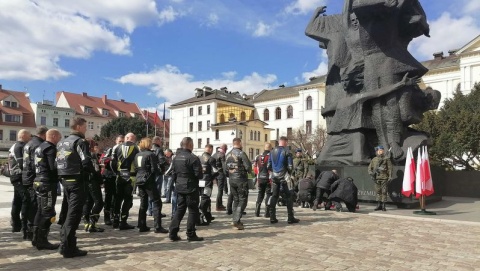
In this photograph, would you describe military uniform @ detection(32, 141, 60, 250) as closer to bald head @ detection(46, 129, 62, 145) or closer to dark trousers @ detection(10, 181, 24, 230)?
bald head @ detection(46, 129, 62, 145)

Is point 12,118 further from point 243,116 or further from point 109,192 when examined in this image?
point 109,192

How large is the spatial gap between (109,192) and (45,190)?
A: 2712 millimetres

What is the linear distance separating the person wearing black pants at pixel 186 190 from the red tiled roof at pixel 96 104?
3025 inches

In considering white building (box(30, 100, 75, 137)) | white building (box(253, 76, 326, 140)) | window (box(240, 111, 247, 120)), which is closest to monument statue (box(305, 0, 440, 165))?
white building (box(253, 76, 326, 140))

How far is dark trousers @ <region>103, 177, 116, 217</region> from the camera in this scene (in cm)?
879

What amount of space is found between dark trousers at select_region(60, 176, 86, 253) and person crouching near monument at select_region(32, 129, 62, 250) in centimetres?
34

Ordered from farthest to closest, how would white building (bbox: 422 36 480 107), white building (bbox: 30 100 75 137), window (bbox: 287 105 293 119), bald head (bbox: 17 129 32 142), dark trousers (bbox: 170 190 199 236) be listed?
window (bbox: 287 105 293 119), white building (bbox: 30 100 75 137), white building (bbox: 422 36 480 107), bald head (bbox: 17 129 32 142), dark trousers (bbox: 170 190 199 236)

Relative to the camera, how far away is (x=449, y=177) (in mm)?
18344

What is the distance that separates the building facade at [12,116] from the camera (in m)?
67.0

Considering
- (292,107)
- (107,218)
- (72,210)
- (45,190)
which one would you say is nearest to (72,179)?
(72,210)

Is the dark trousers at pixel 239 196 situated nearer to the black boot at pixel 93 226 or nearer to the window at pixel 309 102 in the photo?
the black boot at pixel 93 226

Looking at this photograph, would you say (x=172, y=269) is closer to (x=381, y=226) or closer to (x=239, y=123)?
(x=381, y=226)

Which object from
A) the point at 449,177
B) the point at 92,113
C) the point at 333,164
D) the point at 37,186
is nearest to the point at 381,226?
the point at 333,164

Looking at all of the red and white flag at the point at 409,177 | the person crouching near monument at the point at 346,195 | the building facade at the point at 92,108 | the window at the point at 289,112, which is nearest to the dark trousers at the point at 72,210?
the person crouching near monument at the point at 346,195
